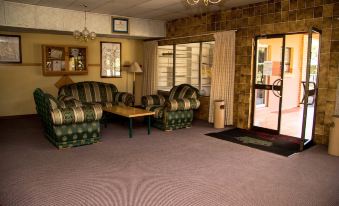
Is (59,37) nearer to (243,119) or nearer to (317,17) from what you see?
(243,119)

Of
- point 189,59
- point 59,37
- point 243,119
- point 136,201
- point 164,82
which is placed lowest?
point 136,201

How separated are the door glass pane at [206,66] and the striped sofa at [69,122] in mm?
3171

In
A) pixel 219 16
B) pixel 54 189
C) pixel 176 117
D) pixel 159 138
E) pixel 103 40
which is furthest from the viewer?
pixel 103 40

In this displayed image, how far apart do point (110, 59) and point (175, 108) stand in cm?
339

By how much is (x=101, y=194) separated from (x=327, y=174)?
109 inches

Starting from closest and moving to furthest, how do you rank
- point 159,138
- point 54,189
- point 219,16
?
point 54,189 < point 159,138 < point 219,16

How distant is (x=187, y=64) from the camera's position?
7.66 m

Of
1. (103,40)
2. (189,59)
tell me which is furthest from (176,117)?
(103,40)

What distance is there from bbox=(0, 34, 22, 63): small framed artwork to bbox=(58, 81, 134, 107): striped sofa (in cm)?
146

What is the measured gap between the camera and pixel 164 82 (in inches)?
326

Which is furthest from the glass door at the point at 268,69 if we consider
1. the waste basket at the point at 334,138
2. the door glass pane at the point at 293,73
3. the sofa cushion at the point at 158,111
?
the door glass pane at the point at 293,73

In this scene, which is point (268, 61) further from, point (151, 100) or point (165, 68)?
point (165, 68)

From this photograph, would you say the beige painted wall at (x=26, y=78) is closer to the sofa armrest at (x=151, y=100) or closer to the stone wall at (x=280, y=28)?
the sofa armrest at (x=151, y=100)

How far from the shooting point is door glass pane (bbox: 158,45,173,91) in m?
8.00
